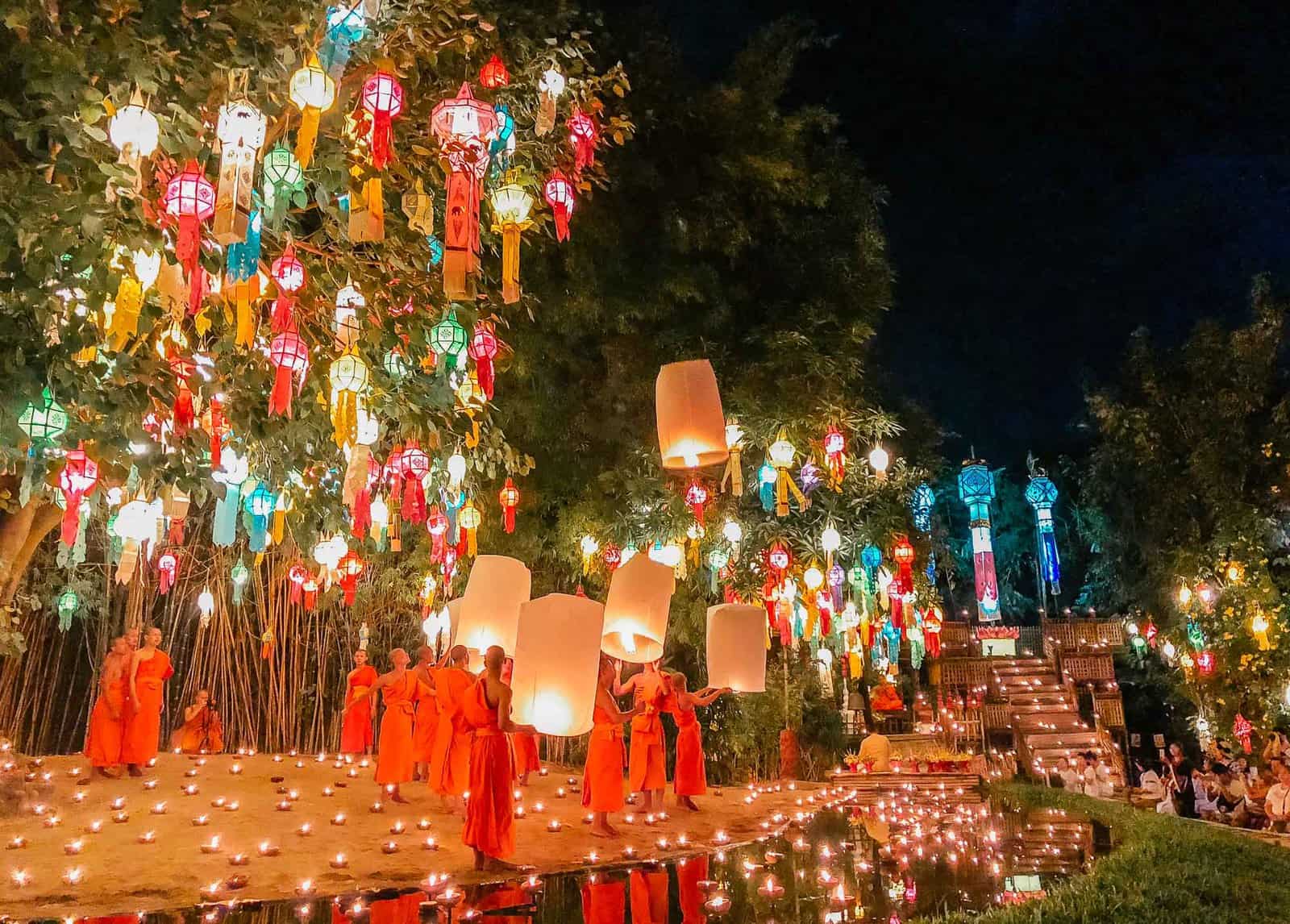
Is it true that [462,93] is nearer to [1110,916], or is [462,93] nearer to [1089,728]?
[1110,916]

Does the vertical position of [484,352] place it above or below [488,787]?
above

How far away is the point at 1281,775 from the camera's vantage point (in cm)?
873

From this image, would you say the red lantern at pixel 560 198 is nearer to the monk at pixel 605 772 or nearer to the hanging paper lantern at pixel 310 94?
the hanging paper lantern at pixel 310 94

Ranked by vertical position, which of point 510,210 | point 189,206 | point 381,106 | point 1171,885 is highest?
point 381,106

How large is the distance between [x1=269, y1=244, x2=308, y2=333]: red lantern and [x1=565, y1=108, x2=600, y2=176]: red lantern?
2.26m

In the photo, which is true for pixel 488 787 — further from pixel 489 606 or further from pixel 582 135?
pixel 582 135

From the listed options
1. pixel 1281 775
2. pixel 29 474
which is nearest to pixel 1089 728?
pixel 1281 775

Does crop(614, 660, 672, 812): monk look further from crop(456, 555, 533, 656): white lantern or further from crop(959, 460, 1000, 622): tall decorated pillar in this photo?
crop(959, 460, 1000, 622): tall decorated pillar

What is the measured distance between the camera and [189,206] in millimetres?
3828

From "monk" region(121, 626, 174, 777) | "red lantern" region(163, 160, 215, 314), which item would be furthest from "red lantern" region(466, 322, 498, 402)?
"monk" region(121, 626, 174, 777)

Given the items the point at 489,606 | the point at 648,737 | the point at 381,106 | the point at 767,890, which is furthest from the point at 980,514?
the point at 381,106

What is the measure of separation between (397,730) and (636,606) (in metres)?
3.05

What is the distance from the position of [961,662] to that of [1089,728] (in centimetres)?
330

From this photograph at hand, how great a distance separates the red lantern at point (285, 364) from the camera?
4577mm
